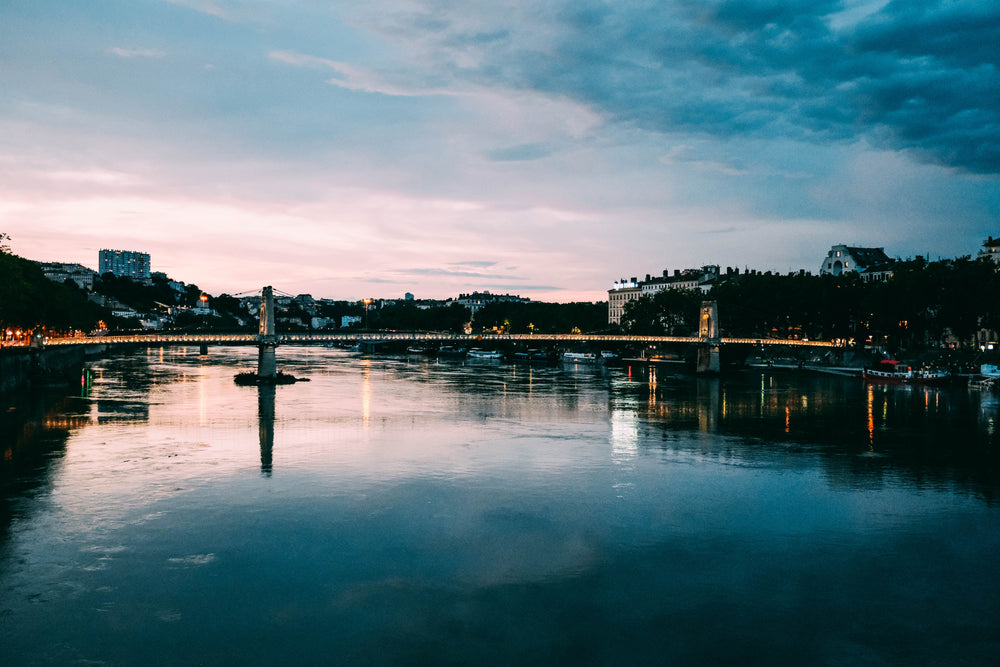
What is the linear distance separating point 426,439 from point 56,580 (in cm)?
1852

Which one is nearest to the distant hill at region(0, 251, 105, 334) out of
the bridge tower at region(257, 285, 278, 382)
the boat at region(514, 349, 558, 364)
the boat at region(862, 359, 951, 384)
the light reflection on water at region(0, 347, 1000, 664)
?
the bridge tower at region(257, 285, 278, 382)

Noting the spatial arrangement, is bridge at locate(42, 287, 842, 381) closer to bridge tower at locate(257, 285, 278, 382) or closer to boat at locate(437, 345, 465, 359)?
bridge tower at locate(257, 285, 278, 382)

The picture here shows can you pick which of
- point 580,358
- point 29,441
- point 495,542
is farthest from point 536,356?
point 495,542

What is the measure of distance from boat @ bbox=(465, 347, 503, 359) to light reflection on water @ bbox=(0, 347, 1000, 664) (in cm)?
6801

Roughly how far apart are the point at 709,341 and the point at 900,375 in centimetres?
2018

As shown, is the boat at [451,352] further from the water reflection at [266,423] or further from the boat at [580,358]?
the water reflection at [266,423]

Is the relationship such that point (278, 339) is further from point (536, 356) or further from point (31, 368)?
point (536, 356)

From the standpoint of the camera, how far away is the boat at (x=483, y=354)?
105062mm

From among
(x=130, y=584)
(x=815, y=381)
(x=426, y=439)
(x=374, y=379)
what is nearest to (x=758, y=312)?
(x=815, y=381)

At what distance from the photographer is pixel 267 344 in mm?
62344

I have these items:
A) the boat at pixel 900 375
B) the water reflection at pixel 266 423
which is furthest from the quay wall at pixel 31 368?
the boat at pixel 900 375

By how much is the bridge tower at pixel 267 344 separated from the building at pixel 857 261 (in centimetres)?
6870

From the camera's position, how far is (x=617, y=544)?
17359 mm

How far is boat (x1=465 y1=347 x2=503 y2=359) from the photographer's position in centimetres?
10506
